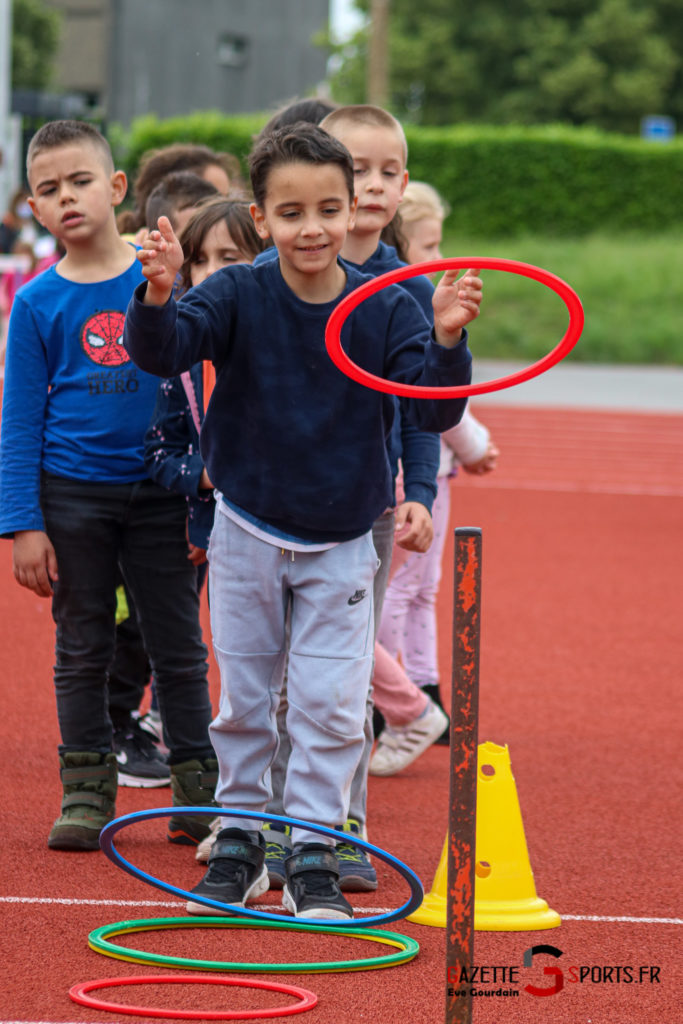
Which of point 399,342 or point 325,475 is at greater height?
point 399,342

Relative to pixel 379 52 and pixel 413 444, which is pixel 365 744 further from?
pixel 379 52

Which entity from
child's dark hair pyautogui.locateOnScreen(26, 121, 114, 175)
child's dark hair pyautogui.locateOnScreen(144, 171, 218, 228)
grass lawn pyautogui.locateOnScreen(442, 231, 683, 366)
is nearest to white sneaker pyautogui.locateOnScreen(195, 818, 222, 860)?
child's dark hair pyautogui.locateOnScreen(26, 121, 114, 175)

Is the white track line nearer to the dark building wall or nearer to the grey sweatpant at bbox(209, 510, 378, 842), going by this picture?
the grey sweatpant at bbox(209, 510, 378, 842)

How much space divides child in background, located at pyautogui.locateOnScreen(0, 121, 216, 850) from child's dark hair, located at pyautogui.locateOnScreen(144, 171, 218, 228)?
2.05 ft

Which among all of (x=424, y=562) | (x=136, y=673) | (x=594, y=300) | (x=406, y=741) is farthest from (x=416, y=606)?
(x=594, y=300)

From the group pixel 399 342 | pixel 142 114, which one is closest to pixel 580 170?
pixel 142 114

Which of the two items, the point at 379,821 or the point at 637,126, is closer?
the point at 379,821

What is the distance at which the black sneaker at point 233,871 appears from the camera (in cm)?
320

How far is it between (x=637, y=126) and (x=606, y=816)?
35309mm

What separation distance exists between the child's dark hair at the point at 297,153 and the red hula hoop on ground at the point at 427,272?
0.36 metres

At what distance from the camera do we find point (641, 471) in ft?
41.1

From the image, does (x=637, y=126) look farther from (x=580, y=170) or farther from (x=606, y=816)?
(x=606, y=816)

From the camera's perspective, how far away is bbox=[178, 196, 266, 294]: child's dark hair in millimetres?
3758

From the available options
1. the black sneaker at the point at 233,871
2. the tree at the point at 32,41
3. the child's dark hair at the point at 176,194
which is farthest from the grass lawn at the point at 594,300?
the black sneaker at the point at 233,871
